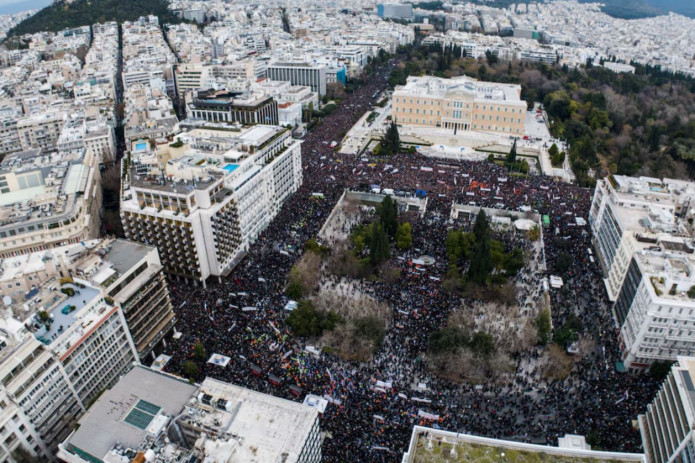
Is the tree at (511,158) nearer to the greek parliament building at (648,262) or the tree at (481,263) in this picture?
the greek parliament building at (648,262)

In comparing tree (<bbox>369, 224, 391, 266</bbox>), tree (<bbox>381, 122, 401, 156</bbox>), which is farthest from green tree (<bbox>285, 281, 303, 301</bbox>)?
tree (<bbox>381, 122, 401, 156</bbox>)

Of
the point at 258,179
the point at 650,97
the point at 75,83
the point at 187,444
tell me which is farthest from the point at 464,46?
the point at 187,444

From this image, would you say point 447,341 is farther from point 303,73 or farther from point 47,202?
point 303,73

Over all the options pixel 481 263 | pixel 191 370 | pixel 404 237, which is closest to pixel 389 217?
pixel 404 237

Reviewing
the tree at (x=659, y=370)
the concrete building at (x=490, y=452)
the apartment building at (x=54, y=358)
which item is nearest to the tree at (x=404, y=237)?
the tree at (x=659, y=370)

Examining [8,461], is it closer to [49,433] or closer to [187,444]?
[49,433]

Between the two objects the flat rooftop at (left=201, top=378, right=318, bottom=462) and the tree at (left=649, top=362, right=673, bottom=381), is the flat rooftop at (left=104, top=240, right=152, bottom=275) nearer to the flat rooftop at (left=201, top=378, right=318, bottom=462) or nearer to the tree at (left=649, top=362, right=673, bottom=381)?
the flat rooftop at (left=201, top=378, right=318, bottom=462)
